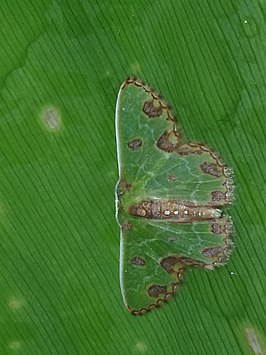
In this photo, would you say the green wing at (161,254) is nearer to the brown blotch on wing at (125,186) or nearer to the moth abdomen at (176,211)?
the moth abdomen at (176,211)

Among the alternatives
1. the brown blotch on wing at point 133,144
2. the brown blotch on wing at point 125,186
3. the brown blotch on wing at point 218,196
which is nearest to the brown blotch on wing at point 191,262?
the brown blotch on wing at point 218,196

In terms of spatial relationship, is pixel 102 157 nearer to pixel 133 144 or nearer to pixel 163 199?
pixel 133 144

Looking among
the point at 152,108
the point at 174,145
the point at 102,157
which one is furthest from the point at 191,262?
the point at 152,108

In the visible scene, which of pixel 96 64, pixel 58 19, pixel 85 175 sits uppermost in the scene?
pixel 58 19

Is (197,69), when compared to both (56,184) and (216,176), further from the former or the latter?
(56,184)

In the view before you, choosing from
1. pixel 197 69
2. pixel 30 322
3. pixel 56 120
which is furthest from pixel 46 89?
pixel 30 322
